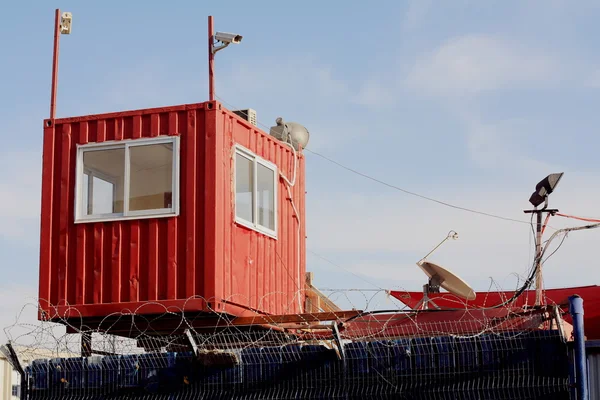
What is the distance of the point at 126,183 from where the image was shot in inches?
564

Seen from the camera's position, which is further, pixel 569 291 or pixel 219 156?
pixel 569 291

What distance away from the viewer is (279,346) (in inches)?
500

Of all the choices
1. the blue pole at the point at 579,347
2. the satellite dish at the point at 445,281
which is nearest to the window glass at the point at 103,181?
the satellite dish at the point at 445,281

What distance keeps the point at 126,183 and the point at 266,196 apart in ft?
7.80

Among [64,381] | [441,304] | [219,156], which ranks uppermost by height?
[219,156]

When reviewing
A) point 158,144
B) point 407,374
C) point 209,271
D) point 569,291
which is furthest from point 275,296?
point 569,291

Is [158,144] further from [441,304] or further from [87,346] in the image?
[441,304]

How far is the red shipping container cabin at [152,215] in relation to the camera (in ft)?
45.6

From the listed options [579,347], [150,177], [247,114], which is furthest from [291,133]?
[579,347]

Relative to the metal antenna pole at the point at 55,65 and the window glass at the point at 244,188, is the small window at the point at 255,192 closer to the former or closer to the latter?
the window glass at the point at 244,188

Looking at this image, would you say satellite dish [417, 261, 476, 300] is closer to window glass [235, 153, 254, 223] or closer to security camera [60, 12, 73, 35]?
window glass [235, 153, 254, 223]

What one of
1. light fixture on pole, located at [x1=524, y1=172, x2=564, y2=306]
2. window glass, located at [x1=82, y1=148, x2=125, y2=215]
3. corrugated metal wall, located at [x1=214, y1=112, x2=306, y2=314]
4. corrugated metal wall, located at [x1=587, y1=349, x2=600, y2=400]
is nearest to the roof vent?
corrugated metal wall, located at [x1=214, y1=112, x2=306, y2=314]

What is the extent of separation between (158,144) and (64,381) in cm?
360

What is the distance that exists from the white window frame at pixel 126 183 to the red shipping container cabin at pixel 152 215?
0.05ft
